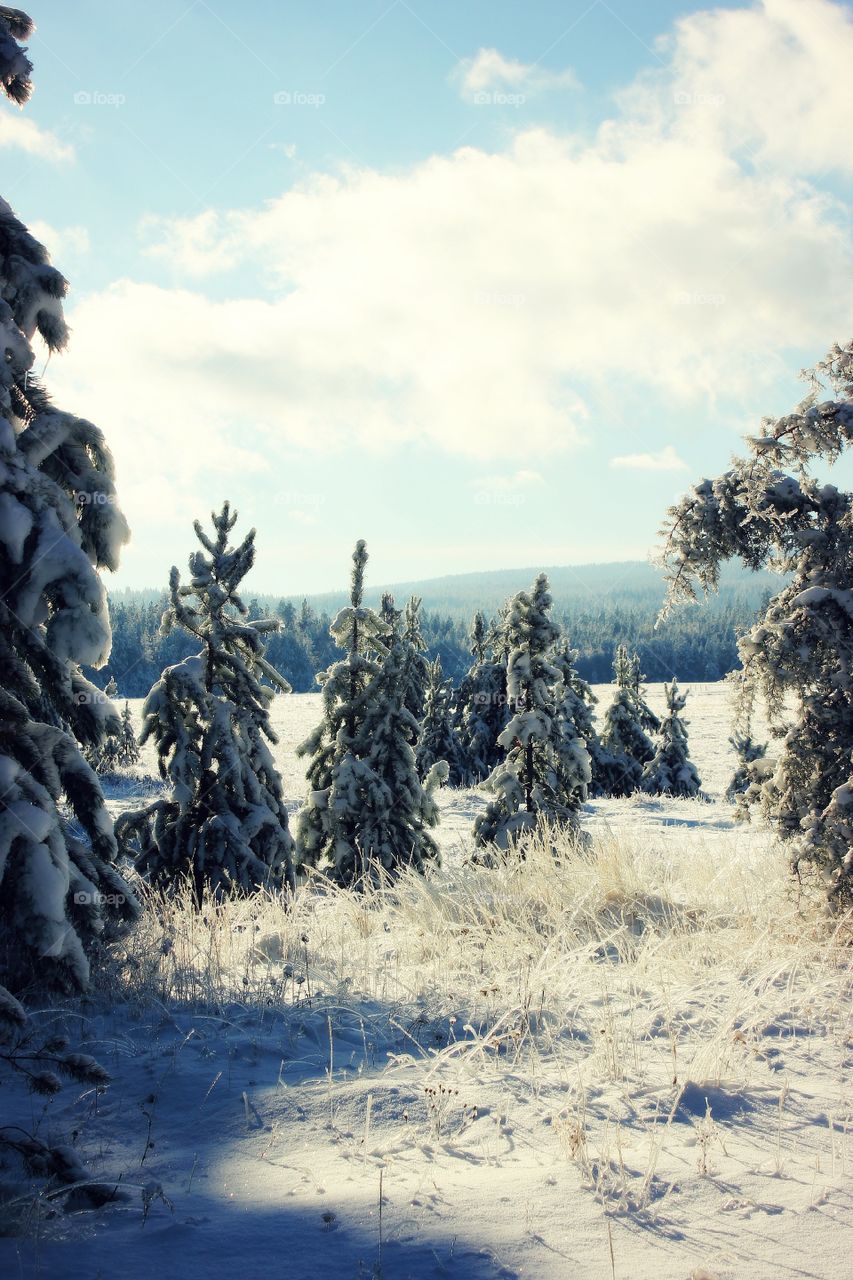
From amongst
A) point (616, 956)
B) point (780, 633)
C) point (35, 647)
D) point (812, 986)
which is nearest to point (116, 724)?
point (35, 647)

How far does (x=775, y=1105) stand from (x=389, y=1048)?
1883 mm

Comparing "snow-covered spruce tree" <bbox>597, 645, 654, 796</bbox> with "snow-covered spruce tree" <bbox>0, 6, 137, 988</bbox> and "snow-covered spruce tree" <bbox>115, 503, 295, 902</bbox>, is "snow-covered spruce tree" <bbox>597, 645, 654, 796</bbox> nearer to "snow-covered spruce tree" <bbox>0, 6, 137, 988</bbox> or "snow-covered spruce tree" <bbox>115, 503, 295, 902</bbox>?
"snow-covered spruce tree" <bbox>115, 503, 295, 902</bbox>

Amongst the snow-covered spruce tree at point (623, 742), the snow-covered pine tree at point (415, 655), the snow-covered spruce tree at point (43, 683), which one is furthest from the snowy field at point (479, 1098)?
the snow-covered spruce tree at point (623, 742)

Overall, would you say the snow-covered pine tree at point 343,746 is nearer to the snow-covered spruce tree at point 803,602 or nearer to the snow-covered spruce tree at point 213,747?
the snow-covered spruce tree at point 213,747

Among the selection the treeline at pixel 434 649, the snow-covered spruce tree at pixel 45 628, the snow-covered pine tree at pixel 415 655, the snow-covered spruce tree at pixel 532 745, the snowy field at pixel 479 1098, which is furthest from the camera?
the treeline at pixel 434 649

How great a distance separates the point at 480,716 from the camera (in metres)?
43.0

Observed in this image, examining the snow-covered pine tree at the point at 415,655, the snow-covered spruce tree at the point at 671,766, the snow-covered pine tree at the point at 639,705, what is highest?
the snow-covered pine tree at the point at 415,655

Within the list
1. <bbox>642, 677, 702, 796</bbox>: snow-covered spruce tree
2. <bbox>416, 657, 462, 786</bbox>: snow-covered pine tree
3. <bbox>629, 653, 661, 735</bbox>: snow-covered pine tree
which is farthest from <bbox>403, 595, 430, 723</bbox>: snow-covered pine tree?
<bbox>629, 653, 661, 735</bbox>: snow-covered pine tree

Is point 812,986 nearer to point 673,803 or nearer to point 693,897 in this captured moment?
point 693,897

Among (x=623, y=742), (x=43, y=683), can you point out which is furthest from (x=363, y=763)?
(x=623, y=742)

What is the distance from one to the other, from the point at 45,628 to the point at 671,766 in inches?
1506

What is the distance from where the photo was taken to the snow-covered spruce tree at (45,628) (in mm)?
3500

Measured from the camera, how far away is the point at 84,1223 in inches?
98.8

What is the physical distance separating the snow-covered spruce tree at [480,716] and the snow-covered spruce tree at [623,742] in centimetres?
569
